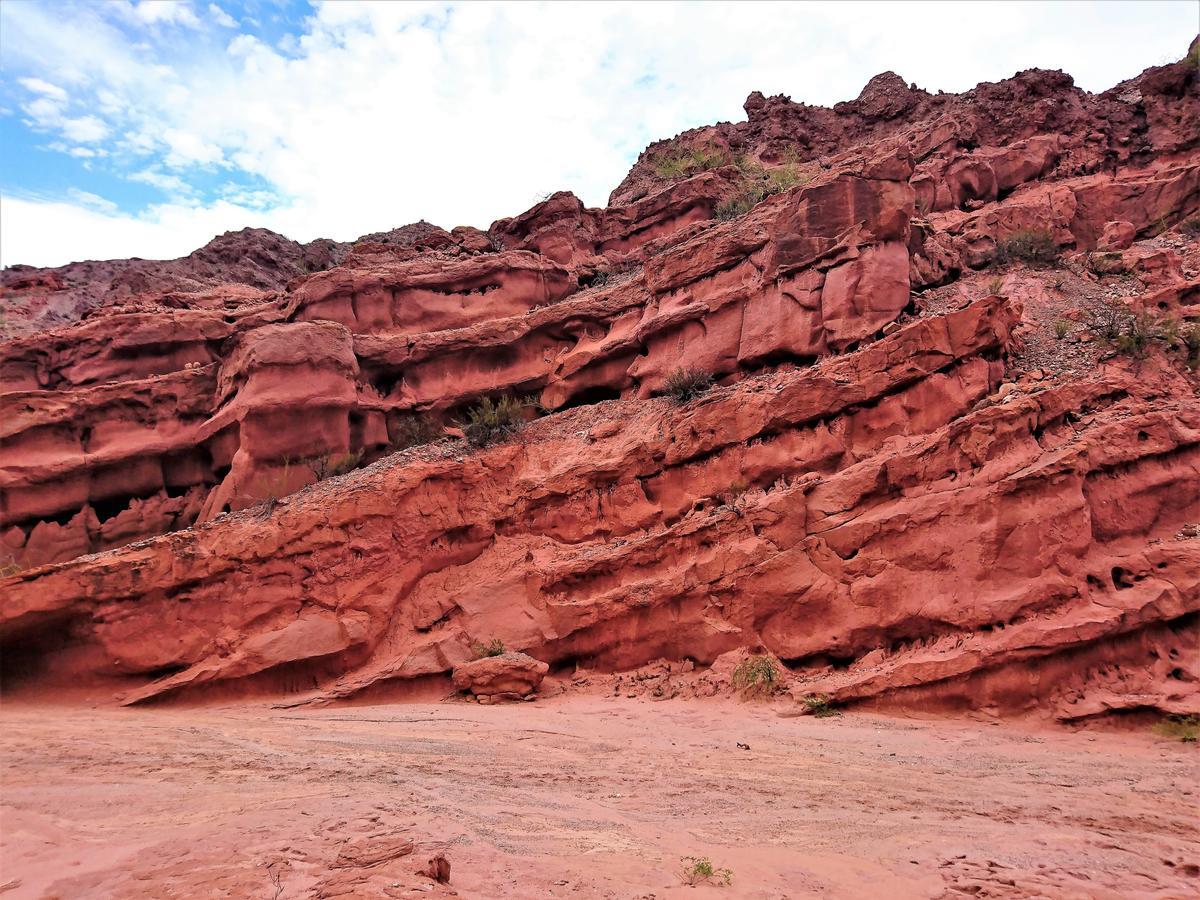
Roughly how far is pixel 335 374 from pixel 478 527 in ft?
21.0

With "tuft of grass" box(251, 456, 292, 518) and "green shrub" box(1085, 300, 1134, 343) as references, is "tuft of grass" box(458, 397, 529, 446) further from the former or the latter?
"green shrub" box(1085, 300, 1134, 343)

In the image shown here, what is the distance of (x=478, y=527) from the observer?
1552 cm

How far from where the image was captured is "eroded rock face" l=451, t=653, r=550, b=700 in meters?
12.1

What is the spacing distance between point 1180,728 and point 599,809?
6785 mm

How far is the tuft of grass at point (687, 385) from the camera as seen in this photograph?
15.8 m

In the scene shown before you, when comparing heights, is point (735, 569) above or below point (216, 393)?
below

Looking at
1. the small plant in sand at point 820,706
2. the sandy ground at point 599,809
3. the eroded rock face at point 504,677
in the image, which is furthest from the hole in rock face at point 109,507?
the small plant in sand at point 820,706

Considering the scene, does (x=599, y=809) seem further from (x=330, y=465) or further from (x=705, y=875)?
(x=330, y=465)

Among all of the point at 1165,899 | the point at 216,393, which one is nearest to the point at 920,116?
the point at 216,393

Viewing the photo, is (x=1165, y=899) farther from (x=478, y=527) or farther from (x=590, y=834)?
(x=478, y=527)

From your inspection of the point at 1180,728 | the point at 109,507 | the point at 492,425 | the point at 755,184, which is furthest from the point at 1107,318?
the point at 109,507

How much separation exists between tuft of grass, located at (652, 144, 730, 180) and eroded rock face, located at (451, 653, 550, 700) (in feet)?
71.4

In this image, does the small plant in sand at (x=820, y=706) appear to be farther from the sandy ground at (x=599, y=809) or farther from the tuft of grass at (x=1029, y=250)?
the tuft of grass at (x=1029, y=250)

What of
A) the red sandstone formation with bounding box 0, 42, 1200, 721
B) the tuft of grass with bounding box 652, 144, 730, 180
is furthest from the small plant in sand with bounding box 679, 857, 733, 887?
the tuft of grass with bounding box 652, 144, 730, 180
